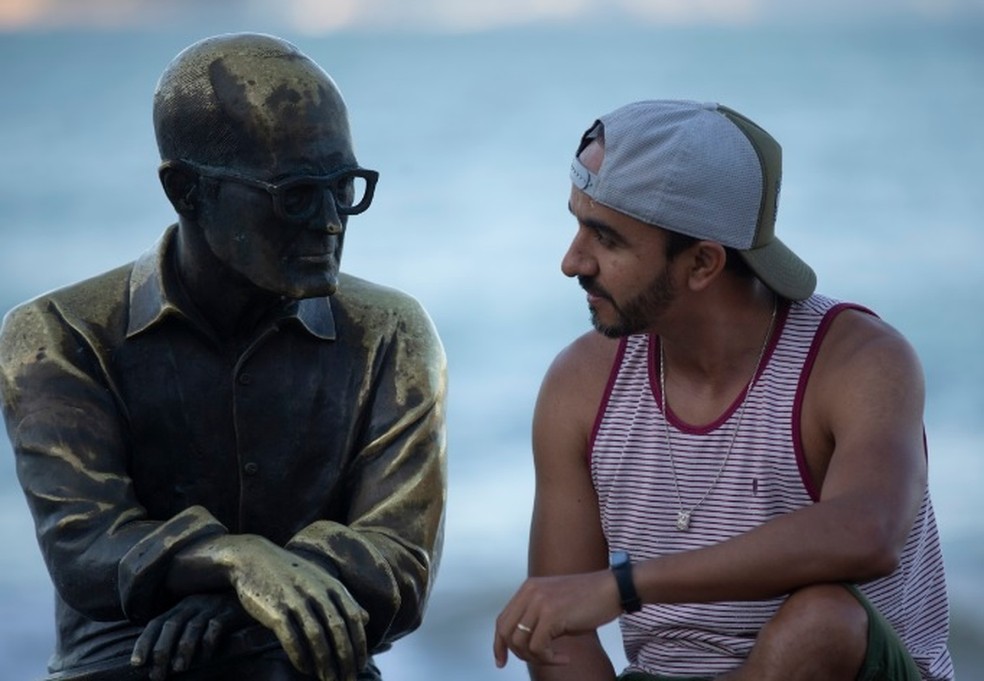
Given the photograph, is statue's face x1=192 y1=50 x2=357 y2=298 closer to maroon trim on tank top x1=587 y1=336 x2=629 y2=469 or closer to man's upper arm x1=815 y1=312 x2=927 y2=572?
maroon trim on tank top x1=587 y1=336 x2=629 y2=469

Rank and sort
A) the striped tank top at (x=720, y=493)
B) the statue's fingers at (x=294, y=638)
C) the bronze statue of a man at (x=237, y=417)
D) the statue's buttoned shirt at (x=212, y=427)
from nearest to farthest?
1. the statue's fingers at (x=294, y=638)
2. the bronze statue of a man at (x=237, y=417)
3. the statue's buttoned shirt at (x=212, y=427)
4. the striped tank top at (x=720, y=493)

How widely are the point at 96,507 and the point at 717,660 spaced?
3.37 ft

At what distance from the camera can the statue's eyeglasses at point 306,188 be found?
4.05 metres

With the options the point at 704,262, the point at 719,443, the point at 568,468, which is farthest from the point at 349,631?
the point at 704,262

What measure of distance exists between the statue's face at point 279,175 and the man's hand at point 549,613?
0.58 meters

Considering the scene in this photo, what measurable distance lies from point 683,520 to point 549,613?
47 centimetres

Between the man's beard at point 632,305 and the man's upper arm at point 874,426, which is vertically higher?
the man's beard at point 632,305

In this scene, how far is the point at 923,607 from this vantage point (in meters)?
4.43

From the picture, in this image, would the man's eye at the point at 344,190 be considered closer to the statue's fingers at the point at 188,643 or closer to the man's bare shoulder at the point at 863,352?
the statue's fingers at the point at 188,643

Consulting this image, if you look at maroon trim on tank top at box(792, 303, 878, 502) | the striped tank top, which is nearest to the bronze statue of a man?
the striped tank top

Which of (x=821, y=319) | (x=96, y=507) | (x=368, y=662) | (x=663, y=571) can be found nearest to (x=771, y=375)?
(x=821, y=319)

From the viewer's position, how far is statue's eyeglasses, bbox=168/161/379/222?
159 inches

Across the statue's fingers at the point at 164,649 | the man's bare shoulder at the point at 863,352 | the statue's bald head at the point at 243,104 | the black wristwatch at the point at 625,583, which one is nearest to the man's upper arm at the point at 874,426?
the man's bare shoulder at the point at 863,352

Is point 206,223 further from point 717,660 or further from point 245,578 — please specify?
point 717,660
